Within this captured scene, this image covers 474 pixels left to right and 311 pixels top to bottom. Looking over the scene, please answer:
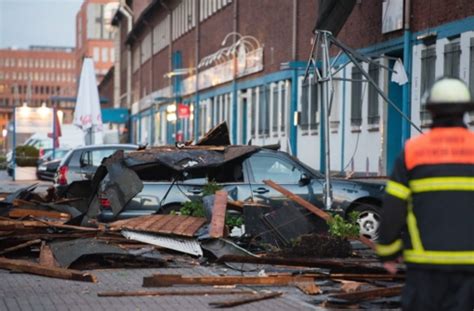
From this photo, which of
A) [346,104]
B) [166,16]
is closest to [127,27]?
[166,16]

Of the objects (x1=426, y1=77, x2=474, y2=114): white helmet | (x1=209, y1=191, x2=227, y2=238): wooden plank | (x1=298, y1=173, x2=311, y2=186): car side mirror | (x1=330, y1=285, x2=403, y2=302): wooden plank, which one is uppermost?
(x1=426, y1=77, x2=474, y2=114): white helmet

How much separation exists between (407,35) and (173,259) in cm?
1326

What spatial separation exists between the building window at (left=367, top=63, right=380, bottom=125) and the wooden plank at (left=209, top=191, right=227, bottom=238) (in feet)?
45.6

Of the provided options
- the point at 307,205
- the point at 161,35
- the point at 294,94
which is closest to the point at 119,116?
the point at 161,35

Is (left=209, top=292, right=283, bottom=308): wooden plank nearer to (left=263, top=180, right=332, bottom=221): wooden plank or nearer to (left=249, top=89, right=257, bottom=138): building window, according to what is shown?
(left=263, top=180, right=332, bottom=221): wooden plank

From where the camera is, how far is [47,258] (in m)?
13.6

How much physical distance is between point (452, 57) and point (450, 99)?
17958mm

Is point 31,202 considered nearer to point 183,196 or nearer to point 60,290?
point 183,196

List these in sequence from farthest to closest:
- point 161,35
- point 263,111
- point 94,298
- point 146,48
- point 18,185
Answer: point 146,48 → point 161,35 → point 263,111 → point 18,185 → point 94,298

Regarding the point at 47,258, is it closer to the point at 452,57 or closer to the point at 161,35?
the point at 452,57

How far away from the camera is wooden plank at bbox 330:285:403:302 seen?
34.0 feet

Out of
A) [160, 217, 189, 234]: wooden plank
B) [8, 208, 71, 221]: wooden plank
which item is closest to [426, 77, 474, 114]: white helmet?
[160, 217, 189, 234]: wooden plank

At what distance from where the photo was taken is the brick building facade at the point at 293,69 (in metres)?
25.4

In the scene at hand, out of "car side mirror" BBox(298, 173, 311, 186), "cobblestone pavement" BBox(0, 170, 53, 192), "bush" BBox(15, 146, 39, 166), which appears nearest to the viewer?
"car side mirror" BBox(298, 173, 311, 186)
